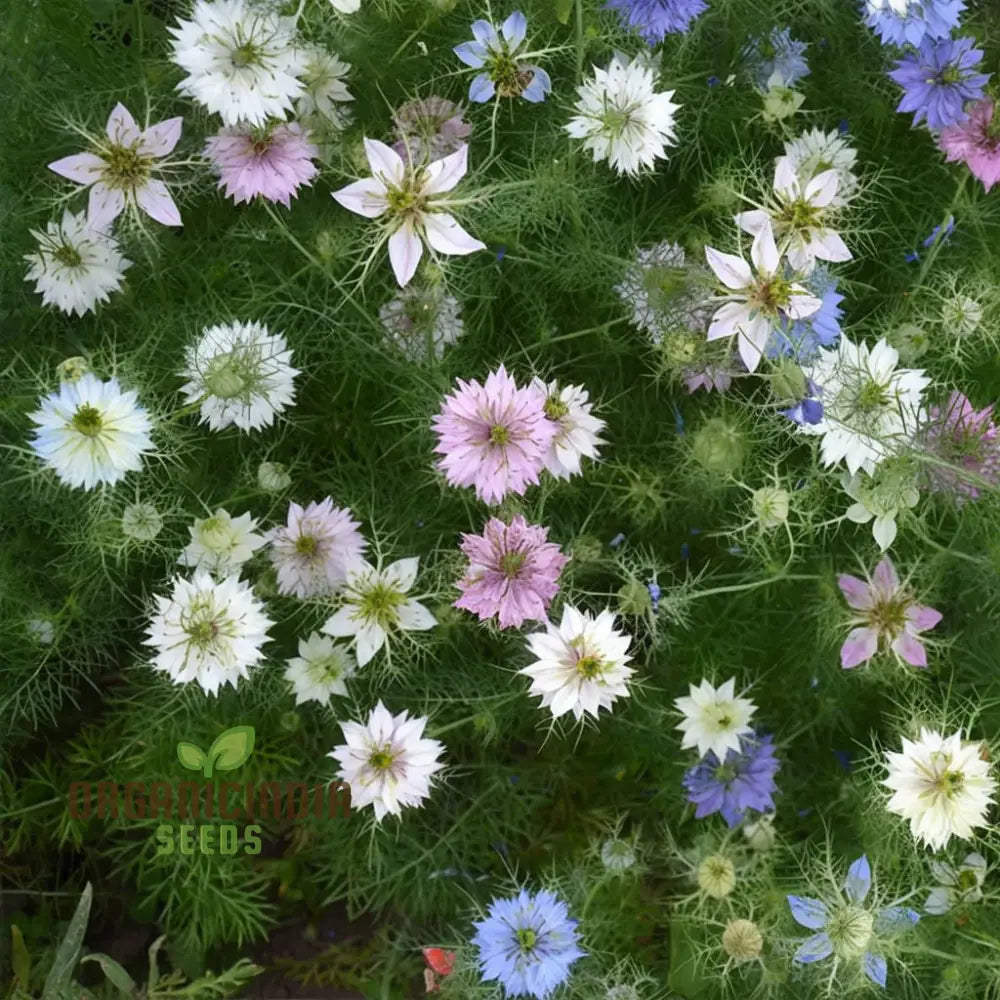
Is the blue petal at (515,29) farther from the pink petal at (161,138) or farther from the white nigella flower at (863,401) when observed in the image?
the white nigella flower at (863,401)

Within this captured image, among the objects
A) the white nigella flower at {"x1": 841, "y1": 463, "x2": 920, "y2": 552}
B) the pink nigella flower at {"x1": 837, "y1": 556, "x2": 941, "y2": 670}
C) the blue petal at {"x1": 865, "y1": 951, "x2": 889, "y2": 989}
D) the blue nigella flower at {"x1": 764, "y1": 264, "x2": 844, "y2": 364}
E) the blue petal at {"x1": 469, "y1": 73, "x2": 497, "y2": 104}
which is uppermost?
the blue petal at {"x1": 469, "y1": 73, "x2": 497, "y2": 104}

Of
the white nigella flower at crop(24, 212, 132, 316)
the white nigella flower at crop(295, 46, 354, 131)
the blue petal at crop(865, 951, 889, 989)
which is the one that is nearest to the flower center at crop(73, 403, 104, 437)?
the white nigella flower at crop(24, 212, 132, 316)

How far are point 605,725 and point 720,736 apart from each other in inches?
9.4

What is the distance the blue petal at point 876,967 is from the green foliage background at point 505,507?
11cm

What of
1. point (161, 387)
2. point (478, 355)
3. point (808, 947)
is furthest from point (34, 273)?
point (808, 947)

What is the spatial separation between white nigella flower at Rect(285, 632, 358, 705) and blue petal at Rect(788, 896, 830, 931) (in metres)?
0.66

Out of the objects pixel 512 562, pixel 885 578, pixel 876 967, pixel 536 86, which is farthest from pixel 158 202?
pixel 876 967

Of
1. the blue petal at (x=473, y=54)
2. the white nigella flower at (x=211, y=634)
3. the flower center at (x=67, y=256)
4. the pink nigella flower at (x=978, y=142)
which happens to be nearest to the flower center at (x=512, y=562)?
the white nigella flower at (x=211, y=634)

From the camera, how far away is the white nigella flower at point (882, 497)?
125 centimetres

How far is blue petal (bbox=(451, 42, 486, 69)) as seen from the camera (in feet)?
4.13

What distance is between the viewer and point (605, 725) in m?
1.60

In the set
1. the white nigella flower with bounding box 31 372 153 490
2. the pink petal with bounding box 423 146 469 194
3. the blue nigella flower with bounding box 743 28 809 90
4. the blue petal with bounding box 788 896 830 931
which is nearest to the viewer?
the pink petal with bounding box 423 146 469 194

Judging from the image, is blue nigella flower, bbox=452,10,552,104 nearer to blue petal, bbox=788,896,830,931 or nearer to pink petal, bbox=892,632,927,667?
pink petal, bbox=892,632,927,667

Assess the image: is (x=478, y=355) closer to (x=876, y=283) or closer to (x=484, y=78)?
(x=484, y=78)
